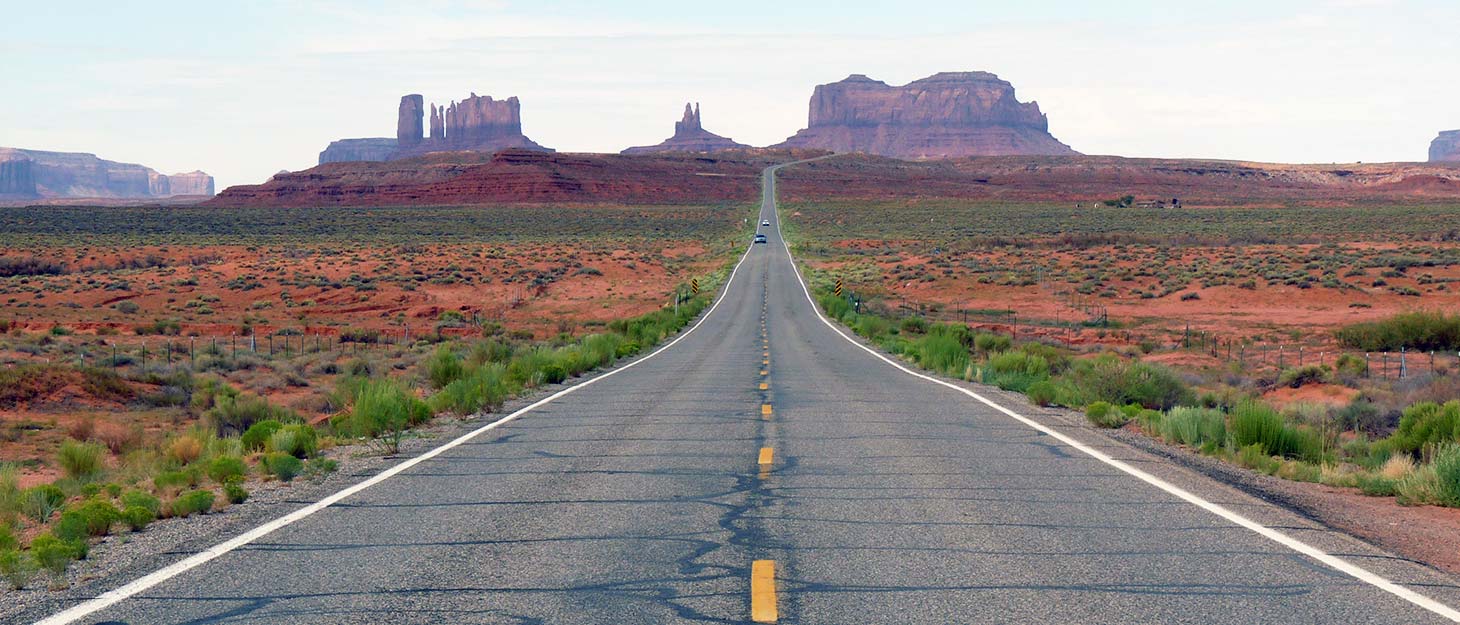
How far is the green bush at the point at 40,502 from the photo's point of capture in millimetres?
9047

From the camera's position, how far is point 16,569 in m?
6.41

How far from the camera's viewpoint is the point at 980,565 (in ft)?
21.7

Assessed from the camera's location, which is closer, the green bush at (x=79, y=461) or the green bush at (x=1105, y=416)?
the green bush at (x=79, y=461)

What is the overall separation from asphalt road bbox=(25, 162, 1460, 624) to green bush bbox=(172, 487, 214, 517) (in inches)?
41.2

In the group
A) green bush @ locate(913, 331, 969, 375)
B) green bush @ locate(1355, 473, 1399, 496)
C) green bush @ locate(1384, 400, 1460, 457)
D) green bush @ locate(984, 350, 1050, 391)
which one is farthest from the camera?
green bush @ locate(913, 331, 969, 375)

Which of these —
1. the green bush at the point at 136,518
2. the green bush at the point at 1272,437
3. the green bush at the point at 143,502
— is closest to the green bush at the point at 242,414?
the green bush at the point at 143,502

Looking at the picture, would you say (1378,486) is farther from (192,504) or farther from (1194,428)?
(192,504)

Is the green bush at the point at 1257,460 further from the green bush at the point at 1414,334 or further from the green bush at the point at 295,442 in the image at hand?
the green bush at the point at 1414,334

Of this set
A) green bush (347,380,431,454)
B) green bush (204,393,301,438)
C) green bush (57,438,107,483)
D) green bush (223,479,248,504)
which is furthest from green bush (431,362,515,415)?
green bush (223,479,248,504)

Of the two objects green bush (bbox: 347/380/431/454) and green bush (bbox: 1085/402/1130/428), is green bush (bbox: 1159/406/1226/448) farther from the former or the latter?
green bush (bbox: 347/380/431/454)

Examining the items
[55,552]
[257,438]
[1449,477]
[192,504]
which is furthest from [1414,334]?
[55,552]

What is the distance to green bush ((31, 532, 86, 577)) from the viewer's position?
648cm

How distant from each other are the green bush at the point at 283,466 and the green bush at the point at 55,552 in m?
2.76

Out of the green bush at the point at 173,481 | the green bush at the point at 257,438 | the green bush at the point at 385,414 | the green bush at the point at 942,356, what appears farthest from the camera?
the green bush at the point at 942,356
